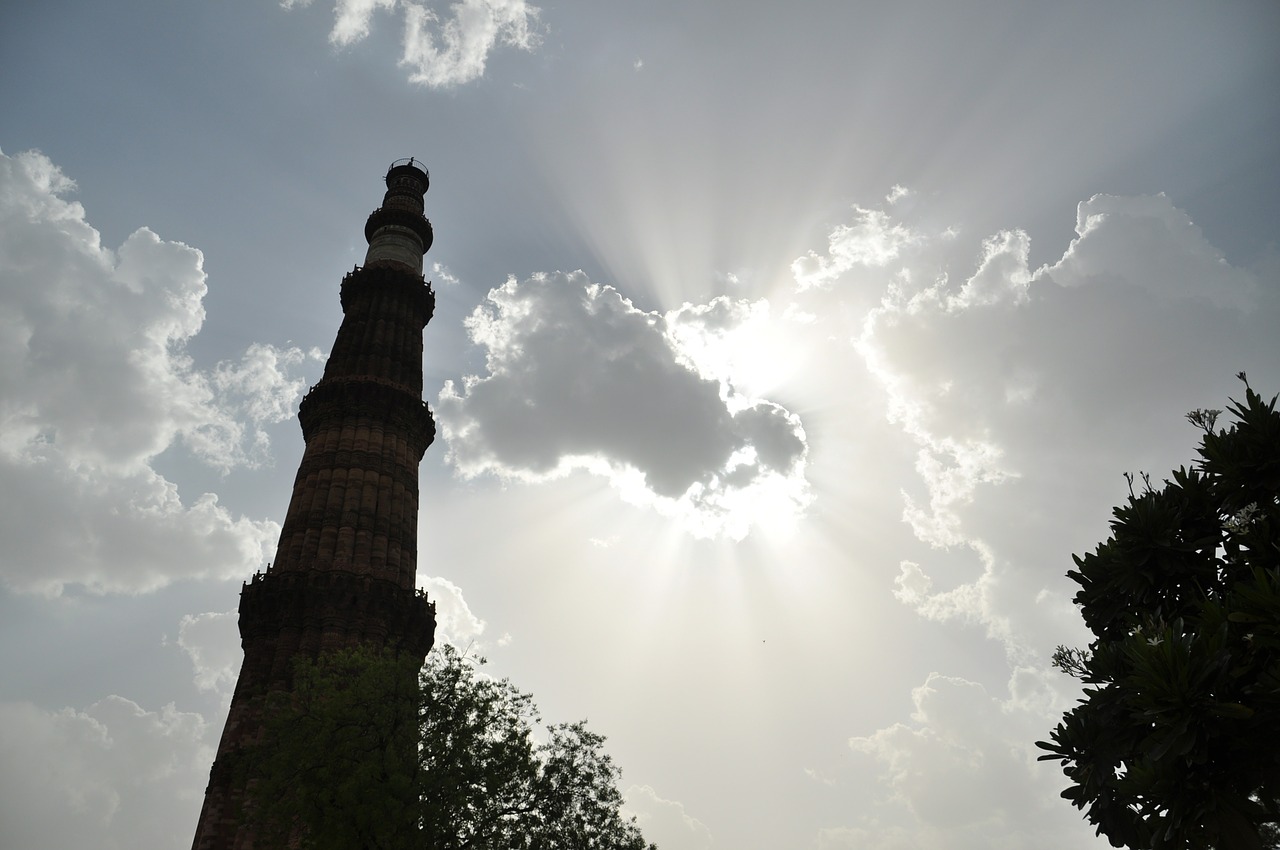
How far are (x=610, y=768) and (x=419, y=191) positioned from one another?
47.6 metres

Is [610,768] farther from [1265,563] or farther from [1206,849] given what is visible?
[1265,563]

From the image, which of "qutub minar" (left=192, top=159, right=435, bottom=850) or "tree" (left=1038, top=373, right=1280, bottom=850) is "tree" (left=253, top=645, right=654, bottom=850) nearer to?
"qutub minar" (left=192, top=159, right=435, bottom=850)

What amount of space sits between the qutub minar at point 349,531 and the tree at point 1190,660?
867 inches

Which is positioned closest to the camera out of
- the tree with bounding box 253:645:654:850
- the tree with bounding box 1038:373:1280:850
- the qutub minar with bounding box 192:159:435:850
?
the tree with bounding box 1038:373:1280:850

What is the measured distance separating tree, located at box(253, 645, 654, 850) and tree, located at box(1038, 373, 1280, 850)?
1564cm

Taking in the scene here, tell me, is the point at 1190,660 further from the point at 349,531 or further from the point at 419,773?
the point at 349,531

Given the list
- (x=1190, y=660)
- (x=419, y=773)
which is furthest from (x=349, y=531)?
(x=1190, y=660)

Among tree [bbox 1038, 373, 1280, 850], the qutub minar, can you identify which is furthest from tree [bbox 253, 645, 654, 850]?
tree [bbox 1038, 373, 1280, 850]

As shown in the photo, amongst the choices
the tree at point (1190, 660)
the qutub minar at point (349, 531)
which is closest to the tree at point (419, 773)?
the qutub minar at point (349, 531)

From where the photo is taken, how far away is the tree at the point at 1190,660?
1313 cm

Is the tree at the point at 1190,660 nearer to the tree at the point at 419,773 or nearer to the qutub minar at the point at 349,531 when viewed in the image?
the tree at the point at 419,773

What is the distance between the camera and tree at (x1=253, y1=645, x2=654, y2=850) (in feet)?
75.2

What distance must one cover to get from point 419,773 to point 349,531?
17.6 meters

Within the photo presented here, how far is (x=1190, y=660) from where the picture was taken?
13.3 m
